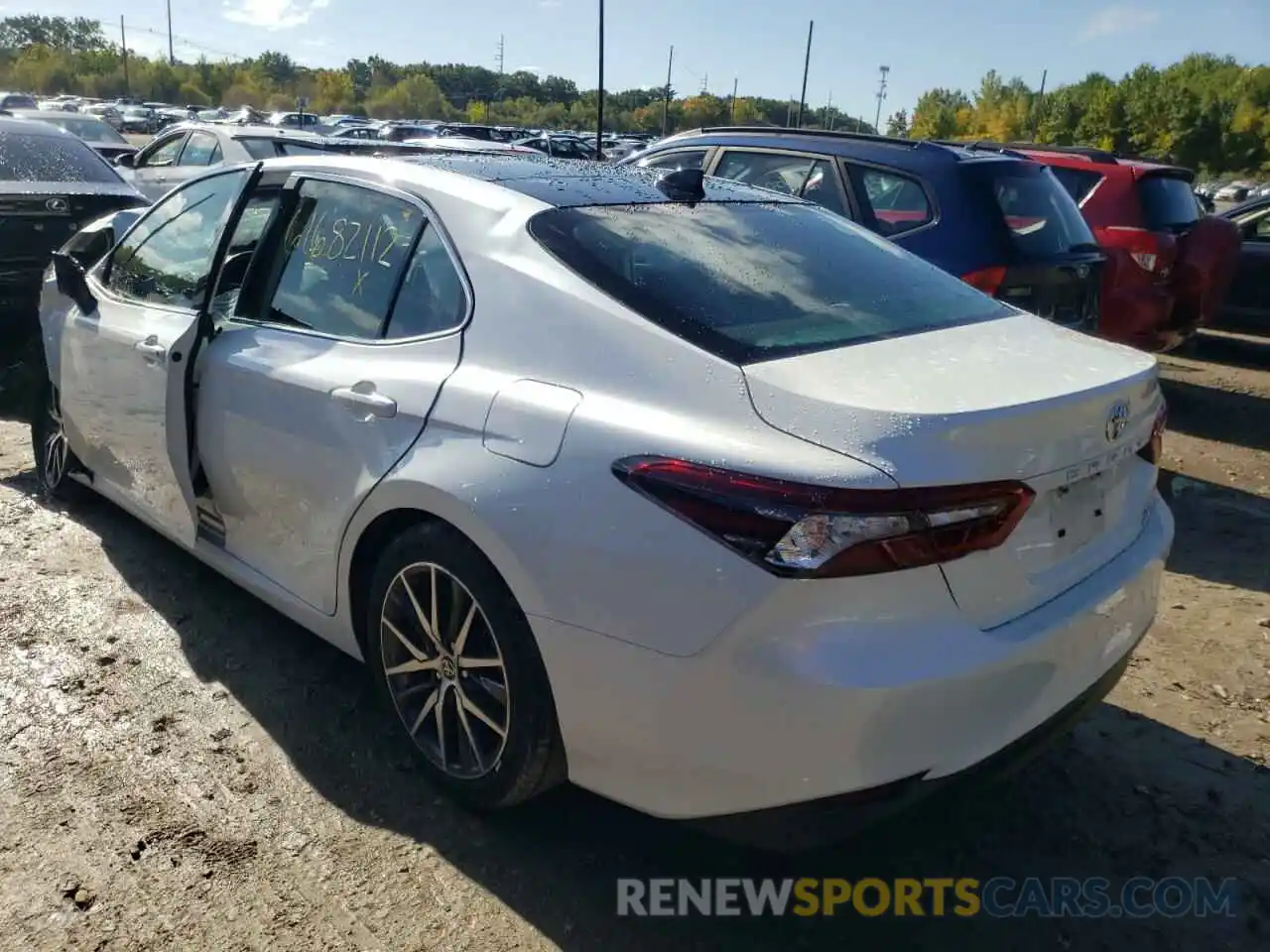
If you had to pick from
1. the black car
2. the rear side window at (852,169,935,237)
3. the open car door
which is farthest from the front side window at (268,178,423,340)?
the black car

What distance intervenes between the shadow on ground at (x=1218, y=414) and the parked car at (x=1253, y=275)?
3.47 feet

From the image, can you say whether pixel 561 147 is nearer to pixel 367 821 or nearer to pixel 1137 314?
pixel 1137 314

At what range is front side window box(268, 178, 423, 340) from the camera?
298 cm

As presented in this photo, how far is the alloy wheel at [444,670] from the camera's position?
259 centimetres

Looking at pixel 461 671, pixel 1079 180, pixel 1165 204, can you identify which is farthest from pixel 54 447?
pixel 1165 204

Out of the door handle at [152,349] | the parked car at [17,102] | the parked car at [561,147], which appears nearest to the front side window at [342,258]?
the door handle at [152,349]

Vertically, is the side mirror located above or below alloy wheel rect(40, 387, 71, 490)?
above

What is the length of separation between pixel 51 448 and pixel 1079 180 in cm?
701

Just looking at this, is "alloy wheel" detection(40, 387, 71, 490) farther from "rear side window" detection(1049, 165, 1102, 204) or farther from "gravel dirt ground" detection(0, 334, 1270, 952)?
"rear side window" detection(1049, 165, 1102, 204)

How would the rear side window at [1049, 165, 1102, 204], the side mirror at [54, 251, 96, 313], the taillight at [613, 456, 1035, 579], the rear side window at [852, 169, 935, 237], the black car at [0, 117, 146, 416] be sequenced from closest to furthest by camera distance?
the taillight at [613, 456, 1035, 579] < the side mirror at [54, 251, 96, 313] < the rear side window at [852, 169, 935, 237] < the black car at [0, 117, 146, 416] < the rear side window at [1049, 165, 1102, 204]

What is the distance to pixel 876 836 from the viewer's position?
274cm

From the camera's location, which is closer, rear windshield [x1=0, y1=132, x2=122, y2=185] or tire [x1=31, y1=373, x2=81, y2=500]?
tire [x1=31, y1=373, x2=81, y2=500]

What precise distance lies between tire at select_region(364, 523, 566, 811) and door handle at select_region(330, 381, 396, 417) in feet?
1.05

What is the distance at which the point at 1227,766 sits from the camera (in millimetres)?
3170
